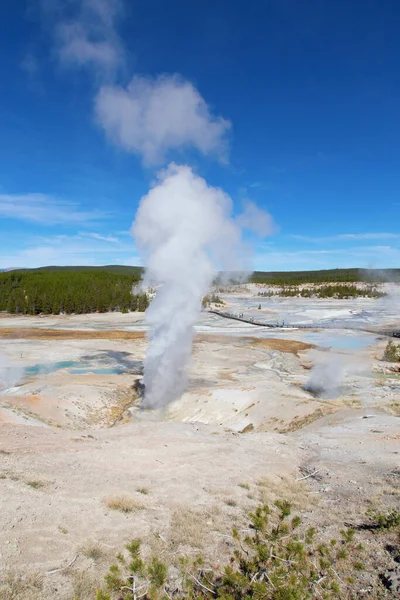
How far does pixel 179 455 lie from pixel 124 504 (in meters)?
4.20

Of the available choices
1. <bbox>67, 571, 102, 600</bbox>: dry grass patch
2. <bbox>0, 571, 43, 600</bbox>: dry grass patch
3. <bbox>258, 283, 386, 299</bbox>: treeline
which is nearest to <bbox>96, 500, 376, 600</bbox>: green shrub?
<bbox>67, 571, 102, 600</bbox>: dry grass patch

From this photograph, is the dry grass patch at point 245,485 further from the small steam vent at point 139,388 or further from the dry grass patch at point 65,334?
the dry grass patch at point 65,334

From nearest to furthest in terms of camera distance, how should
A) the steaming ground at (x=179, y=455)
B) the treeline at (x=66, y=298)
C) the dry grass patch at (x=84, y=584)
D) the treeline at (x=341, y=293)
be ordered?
the dry grass patch at (x=84, y=584)
the steaming ground at (x=179, y=455)
the treeline at (x=66, y=298)
the treeline at (x=341, y=293)

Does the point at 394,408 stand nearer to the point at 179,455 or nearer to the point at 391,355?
the point at 179,455

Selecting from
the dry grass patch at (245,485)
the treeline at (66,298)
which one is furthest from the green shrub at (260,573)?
the treeline at (66,298)

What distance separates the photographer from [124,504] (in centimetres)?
782

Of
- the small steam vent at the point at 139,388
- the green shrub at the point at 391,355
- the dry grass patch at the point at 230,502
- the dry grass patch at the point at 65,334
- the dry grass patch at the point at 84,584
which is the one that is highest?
the dry grass patch at the point at 84,584

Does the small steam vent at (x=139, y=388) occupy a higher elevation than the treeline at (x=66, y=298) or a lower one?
lower

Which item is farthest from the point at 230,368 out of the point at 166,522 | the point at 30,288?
the point at 30,288

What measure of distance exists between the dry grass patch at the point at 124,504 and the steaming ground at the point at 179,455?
0.14 metres

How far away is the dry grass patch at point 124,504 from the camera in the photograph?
7.71m

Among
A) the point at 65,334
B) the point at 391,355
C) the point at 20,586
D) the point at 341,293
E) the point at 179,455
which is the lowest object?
the point at 65,334

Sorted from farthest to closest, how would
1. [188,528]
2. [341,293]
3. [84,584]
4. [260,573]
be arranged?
[341,293] → [188,528] → [260,573] → [84,584]

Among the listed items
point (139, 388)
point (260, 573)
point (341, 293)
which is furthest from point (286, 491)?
point (341, 293)
